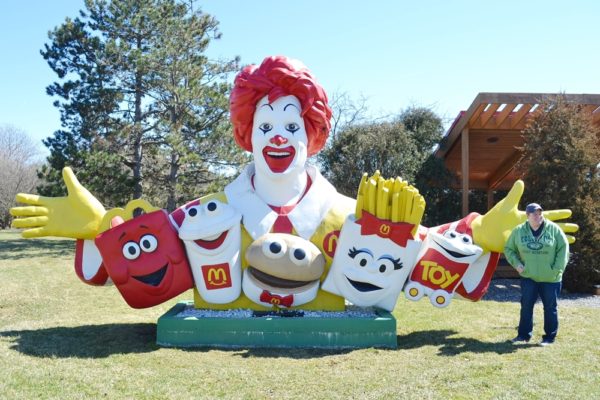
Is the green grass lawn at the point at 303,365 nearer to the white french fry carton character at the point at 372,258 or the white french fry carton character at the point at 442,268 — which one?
the white french fry carton character at the point at 442,268

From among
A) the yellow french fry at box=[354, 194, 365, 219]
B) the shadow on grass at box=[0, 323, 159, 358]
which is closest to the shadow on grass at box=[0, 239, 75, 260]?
the shadow on grass at box=[0, 323, 159, 358]

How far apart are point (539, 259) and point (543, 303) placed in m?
0.49

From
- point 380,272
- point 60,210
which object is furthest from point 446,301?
point 60,210

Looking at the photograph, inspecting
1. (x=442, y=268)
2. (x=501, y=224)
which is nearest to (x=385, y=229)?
(x=442, y=268)

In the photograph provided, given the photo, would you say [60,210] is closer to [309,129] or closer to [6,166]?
[309,129]

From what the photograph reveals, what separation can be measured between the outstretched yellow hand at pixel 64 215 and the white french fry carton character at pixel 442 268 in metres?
3.52

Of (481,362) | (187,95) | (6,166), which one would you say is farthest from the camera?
(6,166)

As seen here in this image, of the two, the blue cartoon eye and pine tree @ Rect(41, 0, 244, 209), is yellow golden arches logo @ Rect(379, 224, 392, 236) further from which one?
pine tree @ Rect(41, 0, 244, 209)

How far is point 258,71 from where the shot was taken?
6.19 meters

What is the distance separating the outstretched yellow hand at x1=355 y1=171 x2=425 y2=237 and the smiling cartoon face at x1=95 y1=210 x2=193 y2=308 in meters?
2.04

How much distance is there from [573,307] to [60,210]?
24.2ft

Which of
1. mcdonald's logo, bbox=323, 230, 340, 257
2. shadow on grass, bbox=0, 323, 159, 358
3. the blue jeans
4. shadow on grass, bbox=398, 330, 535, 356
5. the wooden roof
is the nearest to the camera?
shadow on grass, bbox=0, 323, 159, 358

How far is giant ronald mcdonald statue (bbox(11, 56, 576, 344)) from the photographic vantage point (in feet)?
18.9

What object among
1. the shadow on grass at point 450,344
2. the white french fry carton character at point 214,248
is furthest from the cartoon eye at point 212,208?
the shadow on grass at point 450,344
